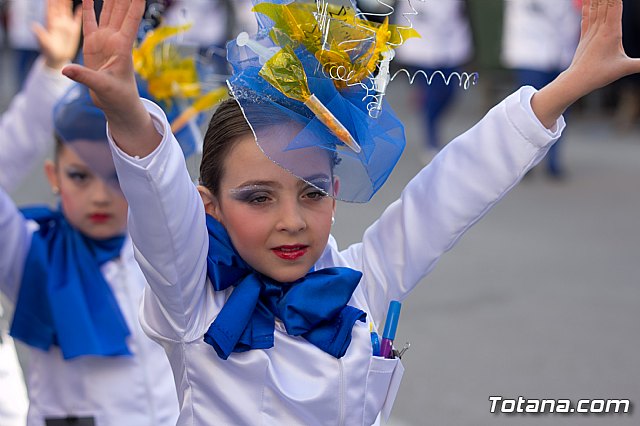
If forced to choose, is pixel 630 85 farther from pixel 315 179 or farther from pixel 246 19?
pixel 315 179

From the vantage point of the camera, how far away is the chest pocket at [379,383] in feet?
6.79

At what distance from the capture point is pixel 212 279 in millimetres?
2023

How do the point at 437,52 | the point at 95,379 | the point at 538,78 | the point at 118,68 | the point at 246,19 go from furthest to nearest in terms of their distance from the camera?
the point at 437,52 → the point at 538,78 → the point at 246,19 → the point at 95,379 → the point at 118,68

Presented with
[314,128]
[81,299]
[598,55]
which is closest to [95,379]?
[81,299]

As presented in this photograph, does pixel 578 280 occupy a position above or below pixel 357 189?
above

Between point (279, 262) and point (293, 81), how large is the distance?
0.36 m

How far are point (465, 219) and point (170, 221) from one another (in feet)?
2.30

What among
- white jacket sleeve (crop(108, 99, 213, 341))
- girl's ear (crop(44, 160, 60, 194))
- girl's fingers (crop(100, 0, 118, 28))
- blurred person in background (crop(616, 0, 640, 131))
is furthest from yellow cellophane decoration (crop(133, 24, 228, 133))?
blurred person in background (crop(616, 0, 640, 131))

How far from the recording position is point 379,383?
6.85ft

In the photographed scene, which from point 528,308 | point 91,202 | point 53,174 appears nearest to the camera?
point 91,202

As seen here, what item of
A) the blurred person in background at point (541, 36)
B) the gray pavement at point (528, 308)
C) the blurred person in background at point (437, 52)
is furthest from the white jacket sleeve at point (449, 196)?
the blurred person in background at point (437, 52)

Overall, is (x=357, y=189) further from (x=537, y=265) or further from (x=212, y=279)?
(x=537, y=265)

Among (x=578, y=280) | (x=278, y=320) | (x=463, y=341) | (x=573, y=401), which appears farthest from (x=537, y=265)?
(x=278, y=320)

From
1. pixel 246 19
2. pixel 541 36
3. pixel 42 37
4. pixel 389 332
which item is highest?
pixel 541 36
